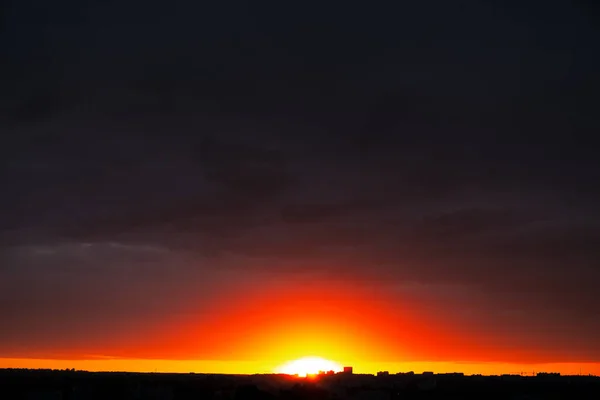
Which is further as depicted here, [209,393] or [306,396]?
[209,393]

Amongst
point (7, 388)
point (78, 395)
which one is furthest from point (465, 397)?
point (7, 388)

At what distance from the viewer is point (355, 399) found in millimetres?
119500

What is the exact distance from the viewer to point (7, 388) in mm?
141875

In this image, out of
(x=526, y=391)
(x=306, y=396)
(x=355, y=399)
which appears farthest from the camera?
(x=526, y=391)

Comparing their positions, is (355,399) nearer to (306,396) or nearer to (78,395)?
(306,396)

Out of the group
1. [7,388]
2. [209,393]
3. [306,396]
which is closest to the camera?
[306,396]

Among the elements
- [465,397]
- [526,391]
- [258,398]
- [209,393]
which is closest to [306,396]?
[258,398]

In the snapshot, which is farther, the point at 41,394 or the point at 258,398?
the point at 41,394

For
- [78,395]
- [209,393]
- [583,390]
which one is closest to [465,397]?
[583,390]

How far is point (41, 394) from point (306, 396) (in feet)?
148

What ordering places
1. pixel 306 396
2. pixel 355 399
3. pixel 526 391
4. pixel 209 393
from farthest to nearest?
pixel 526 391 < pixel 209 393 < pixel 355 399 < pixel 306 396

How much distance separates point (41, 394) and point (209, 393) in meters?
26.6

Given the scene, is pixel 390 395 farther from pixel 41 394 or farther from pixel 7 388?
pixel 7 388

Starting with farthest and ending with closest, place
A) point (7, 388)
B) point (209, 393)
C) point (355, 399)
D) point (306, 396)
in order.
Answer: point (7, 388)
point (209, 393)
point (355, 399)
point (306, 396)
